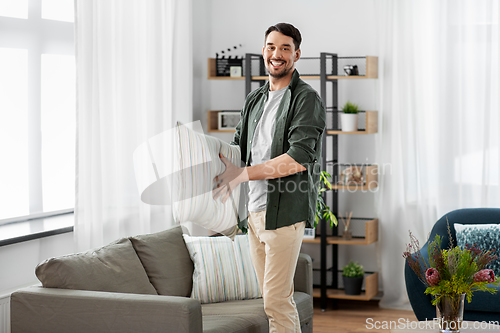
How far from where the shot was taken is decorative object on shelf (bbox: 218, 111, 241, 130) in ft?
14.5

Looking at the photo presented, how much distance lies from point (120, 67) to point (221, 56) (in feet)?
5.22

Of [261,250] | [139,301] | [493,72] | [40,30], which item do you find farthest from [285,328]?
[493,72]

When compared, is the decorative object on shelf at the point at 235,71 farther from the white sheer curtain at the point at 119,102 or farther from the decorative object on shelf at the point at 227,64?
the white sheer curtain at the point at 119,102

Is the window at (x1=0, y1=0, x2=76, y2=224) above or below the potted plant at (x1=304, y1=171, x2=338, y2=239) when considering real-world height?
above

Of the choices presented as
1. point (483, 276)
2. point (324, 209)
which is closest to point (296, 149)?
point (483, 276)

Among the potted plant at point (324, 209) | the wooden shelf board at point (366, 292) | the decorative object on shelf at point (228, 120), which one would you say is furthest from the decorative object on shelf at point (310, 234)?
the decorative object on shelf at point (228, 120)

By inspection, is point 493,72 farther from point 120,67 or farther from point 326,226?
point 120,67

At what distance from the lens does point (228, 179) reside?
2.12 m

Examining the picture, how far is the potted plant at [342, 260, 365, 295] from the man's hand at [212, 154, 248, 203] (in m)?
Result: 2.31

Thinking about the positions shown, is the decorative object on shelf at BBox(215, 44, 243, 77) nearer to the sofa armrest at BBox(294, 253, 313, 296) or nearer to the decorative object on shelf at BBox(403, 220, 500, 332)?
the sofa armrest at BBox(294, 253, 313, 296)

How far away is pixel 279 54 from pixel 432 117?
2.39 meters

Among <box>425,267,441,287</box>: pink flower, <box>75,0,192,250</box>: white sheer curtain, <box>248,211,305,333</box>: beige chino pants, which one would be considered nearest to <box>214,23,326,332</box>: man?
<box>248,211,305,333</box>: beige chino pants

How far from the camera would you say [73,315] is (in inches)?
87.5

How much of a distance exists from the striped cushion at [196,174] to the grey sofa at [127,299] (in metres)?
0.32
